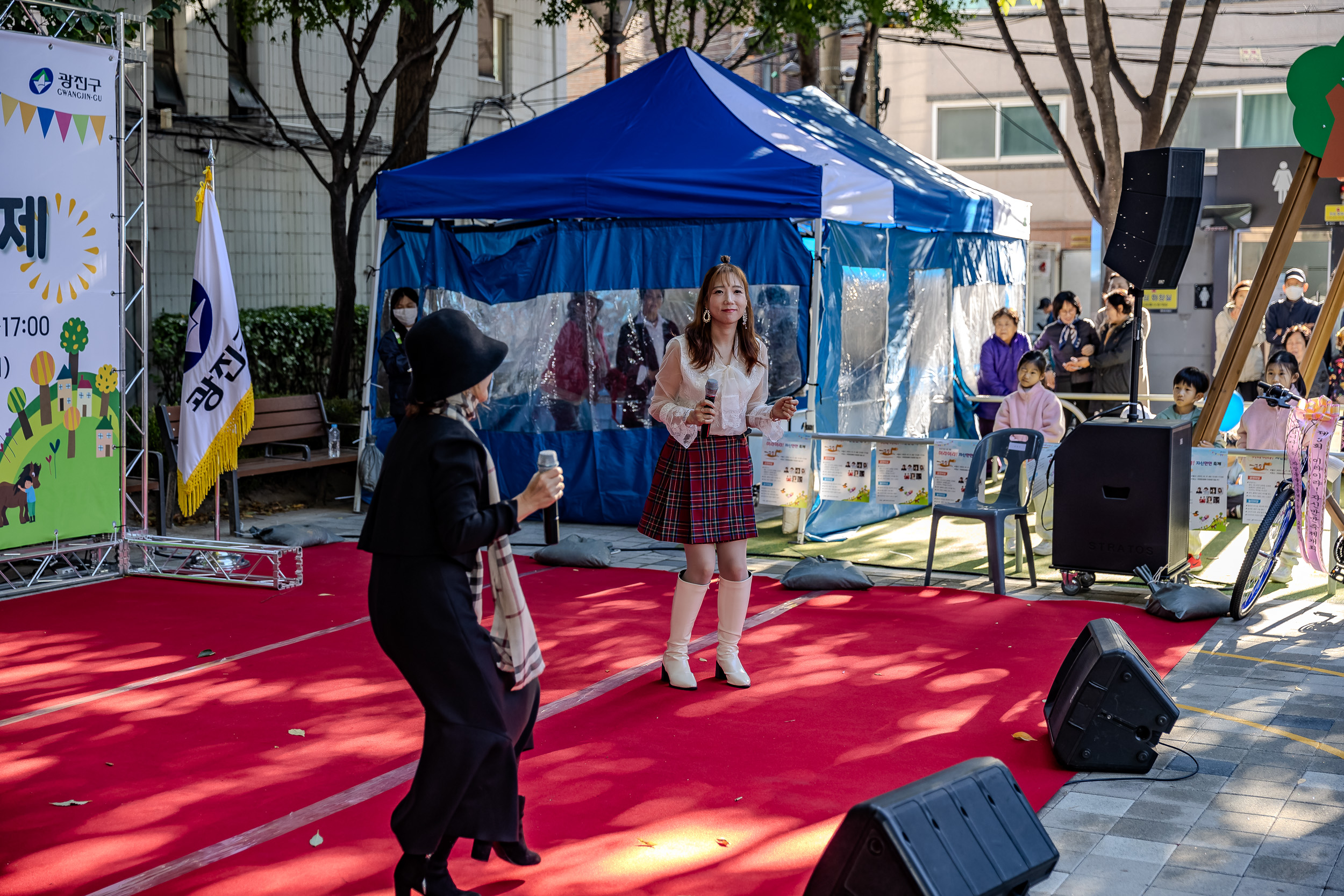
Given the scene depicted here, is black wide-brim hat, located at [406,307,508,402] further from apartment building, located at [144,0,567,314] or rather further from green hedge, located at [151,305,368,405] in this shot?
apartment building, located at [144,0,567,314]

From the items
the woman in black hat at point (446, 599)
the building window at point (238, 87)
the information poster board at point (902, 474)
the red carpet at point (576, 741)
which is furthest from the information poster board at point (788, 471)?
the building window at point (238, 87)

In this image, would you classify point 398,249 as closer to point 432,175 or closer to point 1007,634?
point 432,175

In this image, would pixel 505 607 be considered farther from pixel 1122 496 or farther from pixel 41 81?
pixel 41 81

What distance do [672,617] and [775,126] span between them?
17.9 ft

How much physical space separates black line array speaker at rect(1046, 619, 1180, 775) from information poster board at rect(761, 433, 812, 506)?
175 inches

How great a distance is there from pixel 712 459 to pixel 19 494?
453cm

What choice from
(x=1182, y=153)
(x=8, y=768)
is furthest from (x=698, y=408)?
(x=1182, y=153)

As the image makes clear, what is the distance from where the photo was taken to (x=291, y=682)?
20.0 feet

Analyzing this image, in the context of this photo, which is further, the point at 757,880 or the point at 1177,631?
the point at 1177,631

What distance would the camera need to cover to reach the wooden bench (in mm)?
9934

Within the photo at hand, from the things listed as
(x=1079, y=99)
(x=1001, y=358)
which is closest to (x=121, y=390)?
(x=1001, y=358)

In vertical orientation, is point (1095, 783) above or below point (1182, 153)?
below

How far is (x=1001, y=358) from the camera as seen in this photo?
1175cm

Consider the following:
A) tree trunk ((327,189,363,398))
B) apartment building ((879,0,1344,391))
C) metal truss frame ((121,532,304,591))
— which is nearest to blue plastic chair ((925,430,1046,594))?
metal truss frame ((121,532,304,591))
